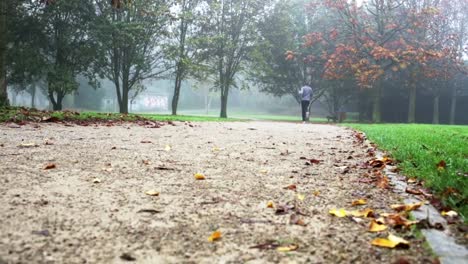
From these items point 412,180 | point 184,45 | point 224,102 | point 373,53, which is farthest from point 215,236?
point 224,102

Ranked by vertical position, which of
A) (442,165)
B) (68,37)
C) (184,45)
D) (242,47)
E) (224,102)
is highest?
(242,47)

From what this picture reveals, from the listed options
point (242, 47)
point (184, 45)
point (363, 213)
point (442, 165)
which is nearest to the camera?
point (363, 213)

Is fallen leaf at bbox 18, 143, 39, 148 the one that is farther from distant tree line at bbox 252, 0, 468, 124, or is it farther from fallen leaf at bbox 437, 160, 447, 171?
distant tree line at bbox 252, 0, 468, 124

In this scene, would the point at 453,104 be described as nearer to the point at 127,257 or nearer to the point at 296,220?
the point at 296,220

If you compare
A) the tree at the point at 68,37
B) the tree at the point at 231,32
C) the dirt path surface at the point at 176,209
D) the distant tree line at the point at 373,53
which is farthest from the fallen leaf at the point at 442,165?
the tree at the point at 231,32

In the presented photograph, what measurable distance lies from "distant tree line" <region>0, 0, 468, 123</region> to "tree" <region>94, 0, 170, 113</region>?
64 millimetres

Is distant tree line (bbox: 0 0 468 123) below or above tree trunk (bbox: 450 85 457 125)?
above

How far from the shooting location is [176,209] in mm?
2721

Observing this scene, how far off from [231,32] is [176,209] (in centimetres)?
2457

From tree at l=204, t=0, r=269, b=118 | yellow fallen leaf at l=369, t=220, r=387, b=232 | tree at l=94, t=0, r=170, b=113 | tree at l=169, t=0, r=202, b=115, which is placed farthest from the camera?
tree at l=204, t=0, r=269, b=118

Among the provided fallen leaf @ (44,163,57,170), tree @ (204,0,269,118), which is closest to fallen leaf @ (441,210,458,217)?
fallen leaf @ (44,163,57,170)

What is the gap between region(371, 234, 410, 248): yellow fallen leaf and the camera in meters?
2.05

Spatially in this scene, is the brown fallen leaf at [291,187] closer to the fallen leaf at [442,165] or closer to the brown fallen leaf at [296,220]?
the brown fallen leaf at [296,220]

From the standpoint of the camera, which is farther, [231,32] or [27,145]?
[231,32]
